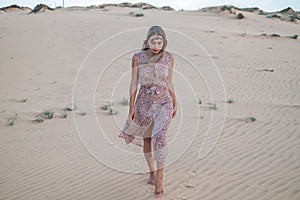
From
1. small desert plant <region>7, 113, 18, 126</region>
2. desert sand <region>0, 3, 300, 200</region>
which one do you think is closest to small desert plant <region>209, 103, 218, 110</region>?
desert sand <region>0, 3, 300, 200</region>

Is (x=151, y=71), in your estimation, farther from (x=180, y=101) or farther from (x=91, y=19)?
(x=91, y=19)

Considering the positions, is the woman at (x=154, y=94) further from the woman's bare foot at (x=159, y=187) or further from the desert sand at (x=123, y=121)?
the desert sand at (x=123, y=121)

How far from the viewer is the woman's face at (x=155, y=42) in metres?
3.50

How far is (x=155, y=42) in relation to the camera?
351cm

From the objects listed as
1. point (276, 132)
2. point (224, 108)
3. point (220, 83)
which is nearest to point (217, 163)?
point (276, 132)

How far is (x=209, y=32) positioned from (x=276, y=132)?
14476mm

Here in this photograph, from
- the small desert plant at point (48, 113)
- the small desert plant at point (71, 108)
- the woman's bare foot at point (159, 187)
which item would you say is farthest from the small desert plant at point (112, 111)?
the woman's bare foot at point (159, 187)

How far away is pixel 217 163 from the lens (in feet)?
15.8

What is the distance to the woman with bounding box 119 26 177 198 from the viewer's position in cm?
359

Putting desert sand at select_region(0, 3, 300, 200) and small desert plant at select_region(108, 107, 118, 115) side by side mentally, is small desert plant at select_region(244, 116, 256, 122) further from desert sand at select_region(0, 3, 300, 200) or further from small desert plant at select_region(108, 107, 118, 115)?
small desert plant at select_region(108, 107, 118, 115)

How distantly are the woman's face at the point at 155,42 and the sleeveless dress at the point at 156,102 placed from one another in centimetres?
13

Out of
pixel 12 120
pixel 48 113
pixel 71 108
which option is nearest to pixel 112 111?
pixel 71 108

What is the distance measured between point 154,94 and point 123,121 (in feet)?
10.8

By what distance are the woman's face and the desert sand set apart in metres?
0.76
